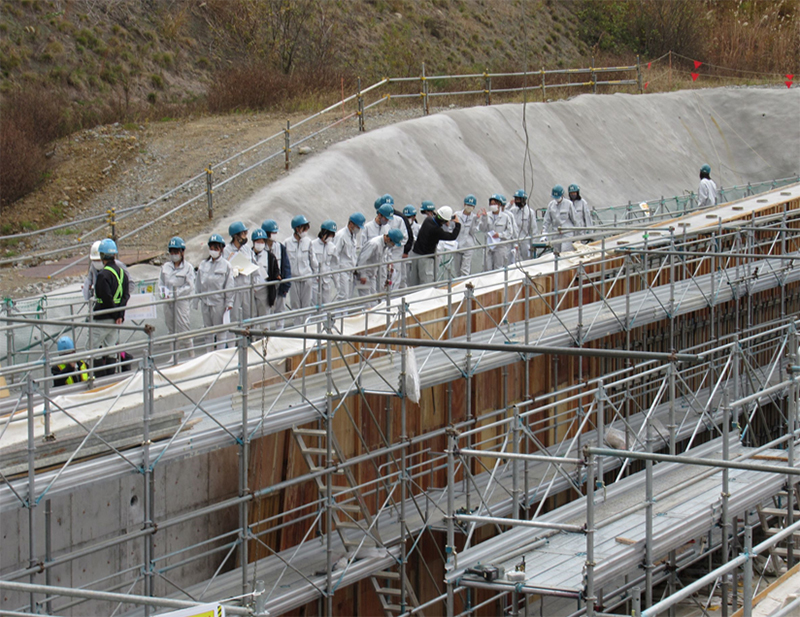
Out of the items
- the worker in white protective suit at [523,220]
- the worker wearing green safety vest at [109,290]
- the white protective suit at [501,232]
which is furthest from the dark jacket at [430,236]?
the worker wearing green safety vest at [109,290]

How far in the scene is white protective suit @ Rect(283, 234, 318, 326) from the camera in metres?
17.2

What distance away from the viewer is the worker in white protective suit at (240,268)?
1552cm

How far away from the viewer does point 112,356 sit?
1457 cm

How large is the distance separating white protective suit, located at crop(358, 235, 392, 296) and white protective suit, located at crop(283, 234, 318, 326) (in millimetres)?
799

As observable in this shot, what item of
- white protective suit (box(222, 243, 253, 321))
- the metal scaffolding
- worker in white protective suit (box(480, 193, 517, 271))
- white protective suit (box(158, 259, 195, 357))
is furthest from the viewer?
worker in white protective suit (box(480, 193, 517, 271))

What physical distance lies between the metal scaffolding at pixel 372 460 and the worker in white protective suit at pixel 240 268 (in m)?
1.49

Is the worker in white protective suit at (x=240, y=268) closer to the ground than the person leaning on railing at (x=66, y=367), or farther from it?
farther from it

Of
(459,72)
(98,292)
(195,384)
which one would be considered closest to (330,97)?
(459,72)

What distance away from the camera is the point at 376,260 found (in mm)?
17609

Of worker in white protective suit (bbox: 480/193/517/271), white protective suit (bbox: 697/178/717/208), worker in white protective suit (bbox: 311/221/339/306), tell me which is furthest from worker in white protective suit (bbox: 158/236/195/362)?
white protective suit (bbox: 697/178/717/208)

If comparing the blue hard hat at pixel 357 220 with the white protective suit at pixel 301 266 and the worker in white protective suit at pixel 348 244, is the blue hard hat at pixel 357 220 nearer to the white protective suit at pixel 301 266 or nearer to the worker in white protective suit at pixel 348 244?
the worker in white protective suit at pixel 348 244

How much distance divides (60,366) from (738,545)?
952 cm

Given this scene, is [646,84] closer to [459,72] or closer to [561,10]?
[459,72]

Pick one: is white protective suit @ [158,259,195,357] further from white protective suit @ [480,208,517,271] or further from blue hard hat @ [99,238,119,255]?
white protective suit @ [480,208,517,271]
